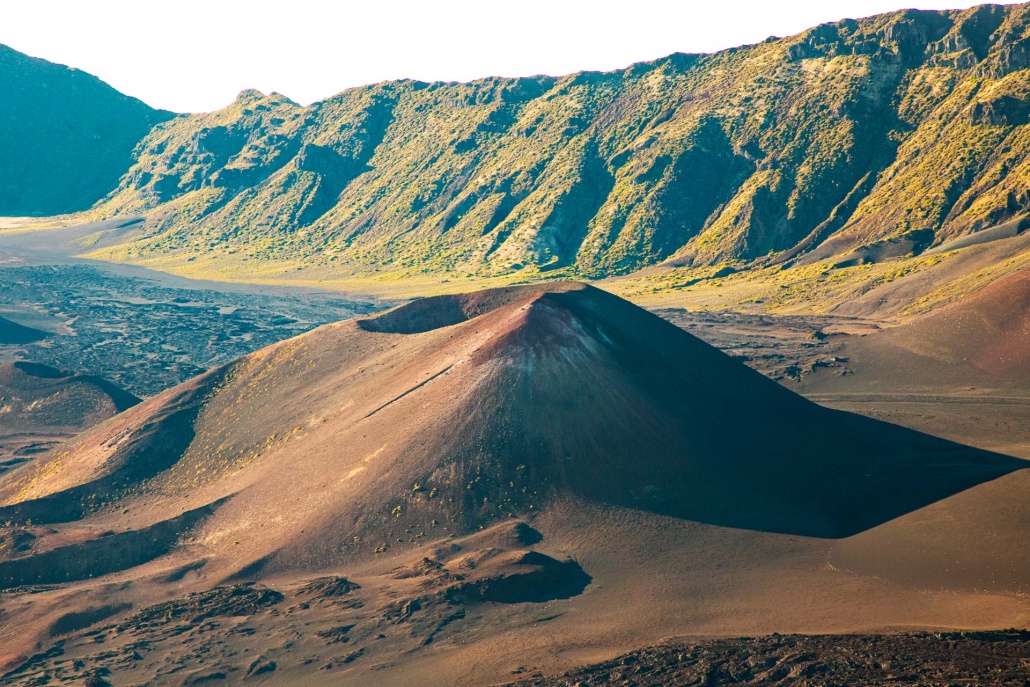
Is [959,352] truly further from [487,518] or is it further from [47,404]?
[47,404]

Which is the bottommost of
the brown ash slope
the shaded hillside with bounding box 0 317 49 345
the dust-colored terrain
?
the dust-colored terrain

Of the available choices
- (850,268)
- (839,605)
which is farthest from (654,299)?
(839,605)

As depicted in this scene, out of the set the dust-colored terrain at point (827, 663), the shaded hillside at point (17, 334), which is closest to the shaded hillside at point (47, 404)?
the shaded hillside at point (17, 334)

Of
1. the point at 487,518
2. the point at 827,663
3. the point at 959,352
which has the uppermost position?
the point at 959,352

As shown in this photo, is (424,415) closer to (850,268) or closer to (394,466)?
(394,466)

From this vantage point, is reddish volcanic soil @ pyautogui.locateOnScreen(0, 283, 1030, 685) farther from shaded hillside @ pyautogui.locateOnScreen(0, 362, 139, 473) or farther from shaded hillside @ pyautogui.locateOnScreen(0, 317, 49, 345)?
shaded hillside @ pyautogui.locateOnScreen(0, 317, 49, 345)

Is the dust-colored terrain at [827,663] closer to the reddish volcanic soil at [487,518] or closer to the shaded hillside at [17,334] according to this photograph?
the reddish volcanic soil at [487,518]

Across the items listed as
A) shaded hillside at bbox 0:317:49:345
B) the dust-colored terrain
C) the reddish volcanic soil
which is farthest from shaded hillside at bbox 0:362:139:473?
the dust-colored terrain

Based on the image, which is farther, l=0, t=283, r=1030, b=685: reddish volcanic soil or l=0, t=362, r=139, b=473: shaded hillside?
l=0, t=362, r=139, b=473: shaded hillside

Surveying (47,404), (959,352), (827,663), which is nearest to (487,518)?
(827,663)
